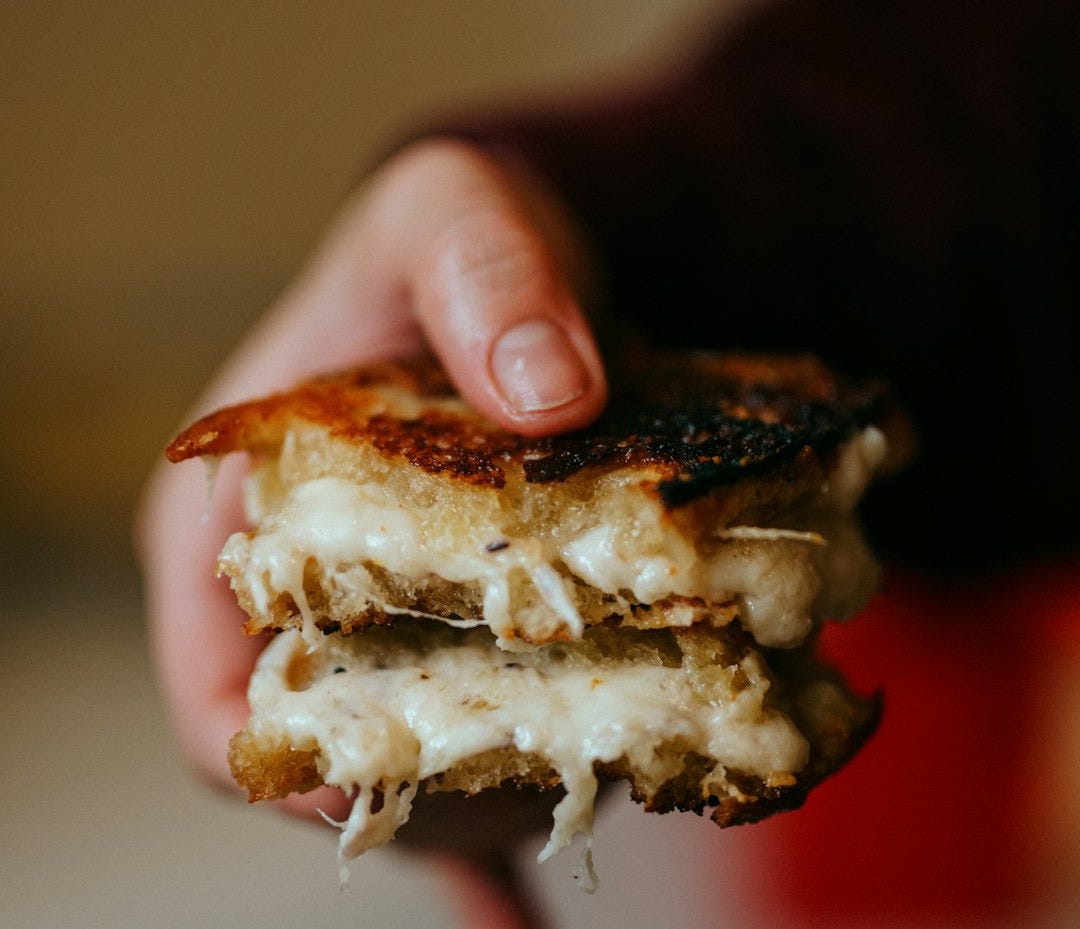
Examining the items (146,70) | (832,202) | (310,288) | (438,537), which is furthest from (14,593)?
(438,537)

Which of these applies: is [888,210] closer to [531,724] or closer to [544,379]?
[544,379]

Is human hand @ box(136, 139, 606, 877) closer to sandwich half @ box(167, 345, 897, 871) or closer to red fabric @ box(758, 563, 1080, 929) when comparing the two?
sandwich half @ box(167, 345, 897, 871)

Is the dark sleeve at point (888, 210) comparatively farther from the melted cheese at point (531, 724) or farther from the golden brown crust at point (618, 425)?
the melted cheese at point (531, 724)

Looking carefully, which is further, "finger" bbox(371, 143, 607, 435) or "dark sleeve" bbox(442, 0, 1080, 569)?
"dark sleeve" bbox(442, 0, 1080, 569)

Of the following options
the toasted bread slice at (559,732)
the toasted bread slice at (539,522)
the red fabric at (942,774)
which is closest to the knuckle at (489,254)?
the toasted bread slice at (539,522)

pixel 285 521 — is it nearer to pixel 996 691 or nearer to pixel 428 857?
pixel 428 857

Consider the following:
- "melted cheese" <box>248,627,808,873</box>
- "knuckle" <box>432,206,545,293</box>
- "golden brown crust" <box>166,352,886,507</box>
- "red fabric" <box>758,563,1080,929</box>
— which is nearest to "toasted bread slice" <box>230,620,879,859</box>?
"melted cheese" <box>248,627,808,873</box>
